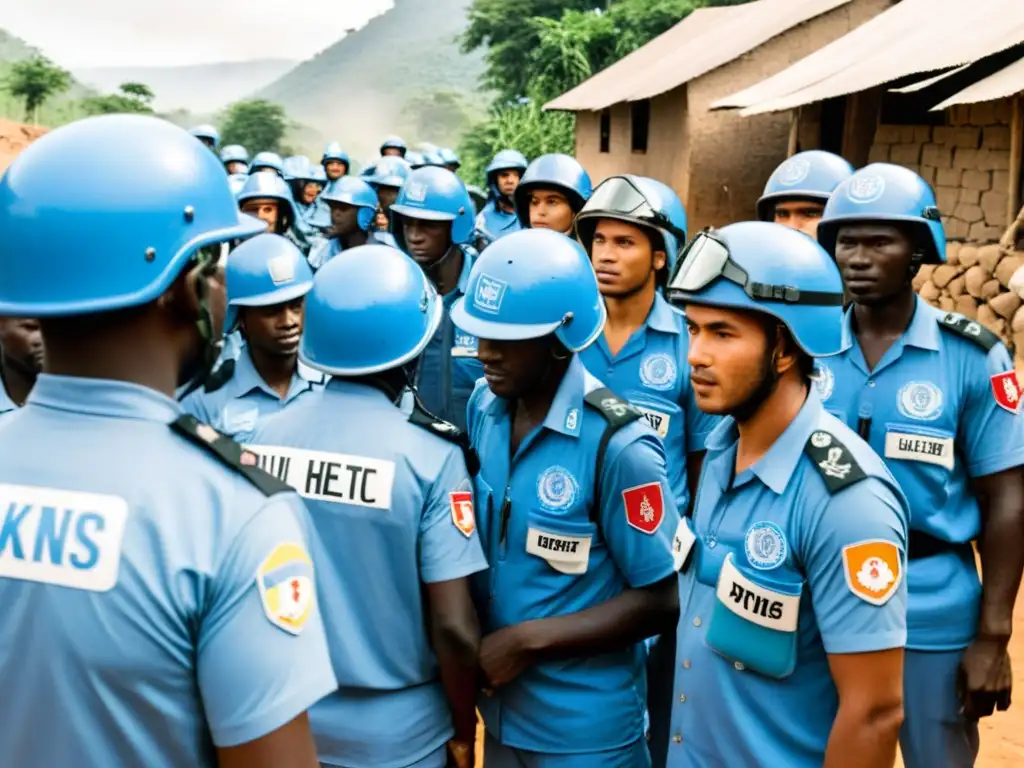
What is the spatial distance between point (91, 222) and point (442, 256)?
15.9 feet

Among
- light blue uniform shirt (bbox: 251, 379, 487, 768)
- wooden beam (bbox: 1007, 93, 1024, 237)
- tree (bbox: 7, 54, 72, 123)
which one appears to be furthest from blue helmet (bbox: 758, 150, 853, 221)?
tree (bbox: 7, 54, 72, 123)

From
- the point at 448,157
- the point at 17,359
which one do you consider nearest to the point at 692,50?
the point at 448,157

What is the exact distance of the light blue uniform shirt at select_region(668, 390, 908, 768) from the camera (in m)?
2.17

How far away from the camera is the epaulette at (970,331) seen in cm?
336

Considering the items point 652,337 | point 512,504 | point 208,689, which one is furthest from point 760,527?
point 652,337

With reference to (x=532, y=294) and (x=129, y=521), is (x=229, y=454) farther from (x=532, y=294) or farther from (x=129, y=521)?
(x=532, y=294)

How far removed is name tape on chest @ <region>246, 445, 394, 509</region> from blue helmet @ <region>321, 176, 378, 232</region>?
19.6 feet

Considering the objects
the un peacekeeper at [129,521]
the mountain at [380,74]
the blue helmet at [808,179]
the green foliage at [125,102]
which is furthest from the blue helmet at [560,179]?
the mountain at [380,74]

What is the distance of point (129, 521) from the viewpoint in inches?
57.2

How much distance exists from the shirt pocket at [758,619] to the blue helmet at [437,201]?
167 inches

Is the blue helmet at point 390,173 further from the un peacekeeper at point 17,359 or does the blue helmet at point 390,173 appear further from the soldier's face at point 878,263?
the soldier's face at point 878,263

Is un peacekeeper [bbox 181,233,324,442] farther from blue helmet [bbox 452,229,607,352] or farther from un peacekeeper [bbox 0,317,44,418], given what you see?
blue helmet [bbox 452,229,607,352]

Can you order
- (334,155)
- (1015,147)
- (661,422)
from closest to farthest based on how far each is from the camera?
(661,422), (1015,147), (334,155)

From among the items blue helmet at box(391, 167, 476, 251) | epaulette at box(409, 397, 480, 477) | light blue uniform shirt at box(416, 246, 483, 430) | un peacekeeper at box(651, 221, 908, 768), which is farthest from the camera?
blue helmet at box(391, 167, 476, 251)
